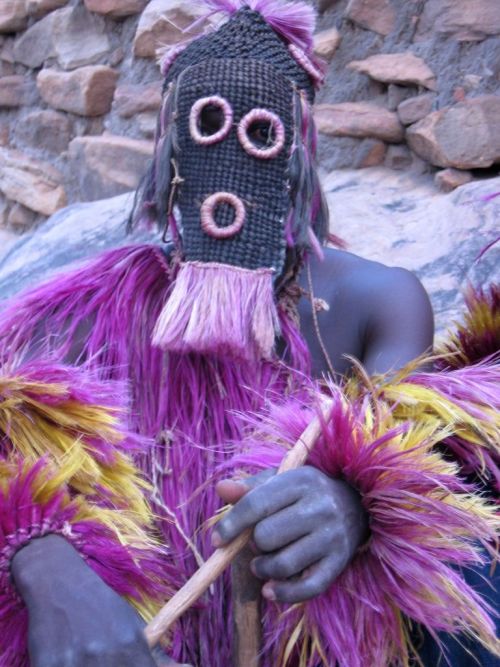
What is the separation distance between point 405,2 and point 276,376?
1177mm

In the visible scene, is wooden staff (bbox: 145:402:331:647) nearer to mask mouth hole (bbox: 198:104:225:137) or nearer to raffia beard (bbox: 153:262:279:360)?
raffia beard (bbox: 153:262:279:360)

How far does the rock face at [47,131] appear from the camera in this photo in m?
2.80

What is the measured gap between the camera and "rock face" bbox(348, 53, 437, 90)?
6.63 ft

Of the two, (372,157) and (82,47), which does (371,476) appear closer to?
(372,157)

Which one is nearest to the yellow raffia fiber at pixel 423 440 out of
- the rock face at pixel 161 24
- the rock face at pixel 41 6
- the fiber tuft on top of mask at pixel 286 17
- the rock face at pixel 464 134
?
the fiber tuft on top of mask at pixel 286 17

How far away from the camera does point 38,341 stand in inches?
51.7

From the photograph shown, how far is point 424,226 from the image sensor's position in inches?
76.2

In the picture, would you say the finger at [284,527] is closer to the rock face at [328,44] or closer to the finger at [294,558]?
the finger at [294,558]

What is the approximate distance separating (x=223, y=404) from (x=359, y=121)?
108 centimetres

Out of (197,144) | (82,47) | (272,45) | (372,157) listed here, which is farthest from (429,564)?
(82,47)

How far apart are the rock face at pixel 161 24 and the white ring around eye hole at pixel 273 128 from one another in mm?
1190

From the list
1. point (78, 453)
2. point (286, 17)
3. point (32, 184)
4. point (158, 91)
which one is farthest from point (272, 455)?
point (32, 184)

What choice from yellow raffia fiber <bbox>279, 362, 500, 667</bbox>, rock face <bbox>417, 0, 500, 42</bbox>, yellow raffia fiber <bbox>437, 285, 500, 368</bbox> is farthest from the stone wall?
yellow raffia fiber <bbox>279, 362, 500, 667</bbox>

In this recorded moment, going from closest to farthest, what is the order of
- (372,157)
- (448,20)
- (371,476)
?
1. (371,476)
2. (448,20)
3. (372,157)
